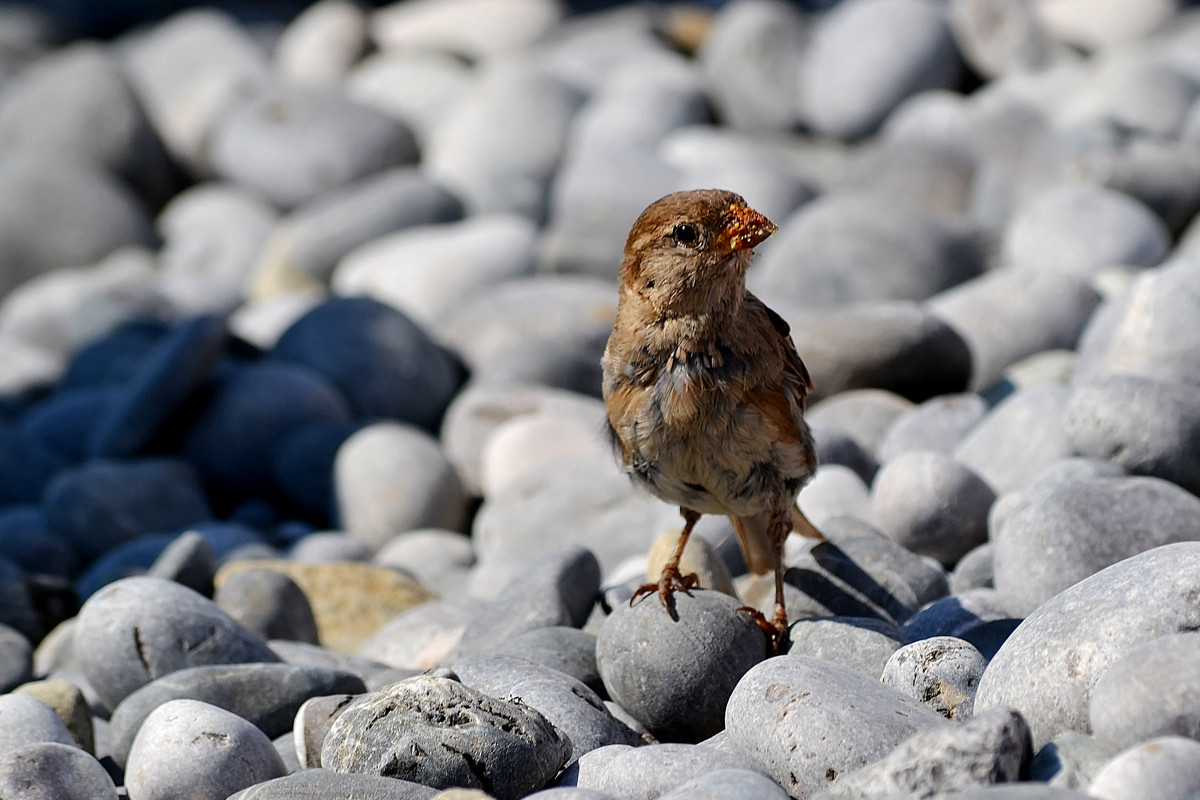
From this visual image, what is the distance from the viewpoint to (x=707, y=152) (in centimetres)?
1033

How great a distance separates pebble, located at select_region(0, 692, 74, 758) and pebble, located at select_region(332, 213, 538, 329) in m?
5.62

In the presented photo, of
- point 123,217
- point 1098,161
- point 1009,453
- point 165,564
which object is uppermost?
point 1098,161

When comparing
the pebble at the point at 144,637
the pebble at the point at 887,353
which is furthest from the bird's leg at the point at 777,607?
the pebble at the point at 887,353

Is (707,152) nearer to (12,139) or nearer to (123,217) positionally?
(123,217)

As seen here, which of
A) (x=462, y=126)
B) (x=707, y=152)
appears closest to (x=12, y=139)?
(x=462, y=126)

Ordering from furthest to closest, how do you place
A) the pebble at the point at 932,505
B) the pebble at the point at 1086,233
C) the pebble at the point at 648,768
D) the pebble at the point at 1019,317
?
the pebble at the point at 1086,233
the pebble at the point at 1019,317
the pebble at the point at 932,505
the pebble at the point at 648,768

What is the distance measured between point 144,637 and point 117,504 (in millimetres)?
2768

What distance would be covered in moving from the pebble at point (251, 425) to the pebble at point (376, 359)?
369mm

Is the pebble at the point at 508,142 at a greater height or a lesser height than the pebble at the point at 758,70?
lesser

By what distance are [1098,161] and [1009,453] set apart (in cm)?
339

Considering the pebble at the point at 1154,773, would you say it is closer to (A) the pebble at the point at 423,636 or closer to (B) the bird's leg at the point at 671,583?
(B) the bird's leg at the point at 671,583

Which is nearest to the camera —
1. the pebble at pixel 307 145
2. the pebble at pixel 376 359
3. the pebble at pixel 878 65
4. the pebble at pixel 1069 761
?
the pebble at pixel 1069 761

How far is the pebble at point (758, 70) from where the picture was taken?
11.3m

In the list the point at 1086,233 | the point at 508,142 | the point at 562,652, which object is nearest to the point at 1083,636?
the point at 562,652
